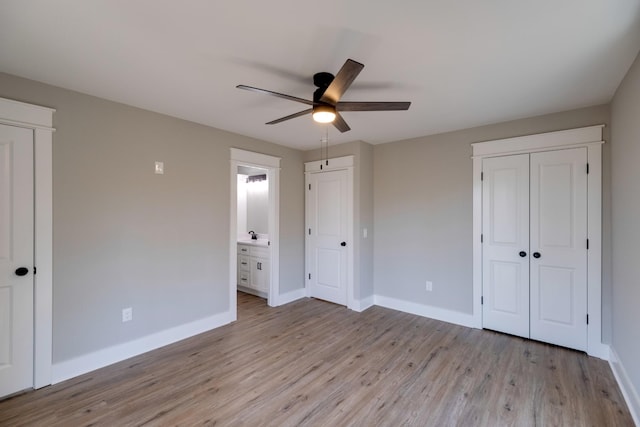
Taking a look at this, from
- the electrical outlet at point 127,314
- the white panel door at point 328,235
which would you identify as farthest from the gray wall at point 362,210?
the electrical outlet at point 127,314

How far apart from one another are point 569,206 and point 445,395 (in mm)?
2247

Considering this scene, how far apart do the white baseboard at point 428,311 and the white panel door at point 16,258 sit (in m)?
3.80

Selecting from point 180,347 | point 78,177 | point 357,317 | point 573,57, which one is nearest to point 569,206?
point 573,57

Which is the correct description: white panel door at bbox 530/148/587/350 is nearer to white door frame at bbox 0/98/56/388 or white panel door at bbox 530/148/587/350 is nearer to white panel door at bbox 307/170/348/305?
white panel door at bbox 307/170/348/305

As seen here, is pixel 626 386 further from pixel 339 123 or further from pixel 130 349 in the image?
pixel 130 349

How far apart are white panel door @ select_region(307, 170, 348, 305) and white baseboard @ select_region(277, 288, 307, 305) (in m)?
0.14

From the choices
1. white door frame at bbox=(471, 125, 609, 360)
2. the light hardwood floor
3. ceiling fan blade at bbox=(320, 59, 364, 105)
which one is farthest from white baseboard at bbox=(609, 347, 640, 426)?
ceiling fan blade at bbox=(320, 59, 364, 105)

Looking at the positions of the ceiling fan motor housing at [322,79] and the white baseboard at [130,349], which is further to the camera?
the white baseboard at [130,349]

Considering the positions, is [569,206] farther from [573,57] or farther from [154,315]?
[154,315]

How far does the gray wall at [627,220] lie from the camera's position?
1.98 metres

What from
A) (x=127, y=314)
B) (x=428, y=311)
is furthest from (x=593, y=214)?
(x=127, y=314)

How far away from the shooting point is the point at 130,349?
2.81 m

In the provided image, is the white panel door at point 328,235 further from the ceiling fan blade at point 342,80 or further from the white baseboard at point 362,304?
the ceiling fan blade at point 342,80

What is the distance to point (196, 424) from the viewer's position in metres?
1.93
